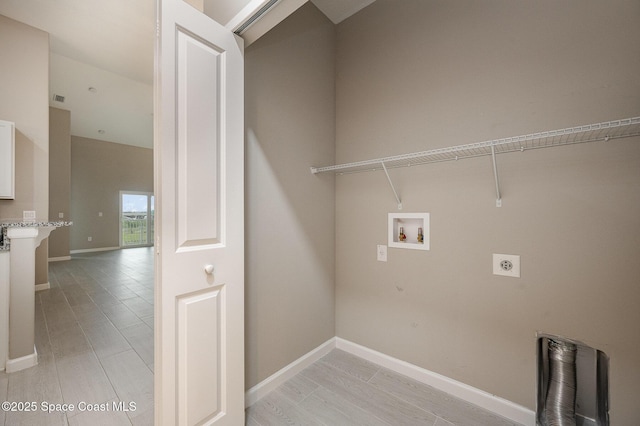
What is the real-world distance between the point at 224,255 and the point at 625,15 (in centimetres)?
225

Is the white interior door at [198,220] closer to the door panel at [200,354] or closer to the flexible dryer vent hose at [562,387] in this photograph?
the door panel at [200,354]

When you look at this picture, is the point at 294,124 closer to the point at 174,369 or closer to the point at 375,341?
the point at 174,369

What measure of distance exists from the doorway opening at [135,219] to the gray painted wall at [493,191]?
29.9 ft

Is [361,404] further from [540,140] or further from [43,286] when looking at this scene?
[43,286]


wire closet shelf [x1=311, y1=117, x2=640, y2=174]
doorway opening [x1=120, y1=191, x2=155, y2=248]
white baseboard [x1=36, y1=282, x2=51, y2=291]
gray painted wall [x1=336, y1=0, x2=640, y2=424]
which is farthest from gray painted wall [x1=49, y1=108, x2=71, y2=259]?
wire closet shelf [x1=311, y1=117, x2=640, y2=174]

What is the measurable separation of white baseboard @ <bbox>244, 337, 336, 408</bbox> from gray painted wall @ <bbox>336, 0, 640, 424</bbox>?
0.78 feet

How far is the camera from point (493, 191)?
149 centimetres

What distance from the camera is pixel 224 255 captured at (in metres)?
1.26

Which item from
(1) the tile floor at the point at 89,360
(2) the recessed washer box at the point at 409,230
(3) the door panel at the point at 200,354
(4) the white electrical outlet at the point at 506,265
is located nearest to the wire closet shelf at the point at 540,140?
(2) the recessed washer box at the point at 409,230

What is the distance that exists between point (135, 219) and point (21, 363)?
8.10 meters

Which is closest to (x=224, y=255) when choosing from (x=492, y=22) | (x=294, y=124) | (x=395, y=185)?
(x=294, y=124)

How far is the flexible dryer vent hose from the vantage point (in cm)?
119

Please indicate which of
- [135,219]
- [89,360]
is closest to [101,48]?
[89,360]

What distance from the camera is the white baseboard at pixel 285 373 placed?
158cm
